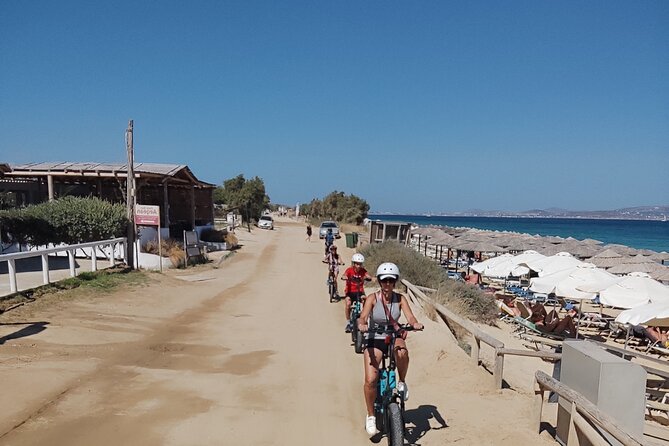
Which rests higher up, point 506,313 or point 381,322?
point 381,322

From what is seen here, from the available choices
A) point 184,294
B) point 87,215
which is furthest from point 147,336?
point 87,215

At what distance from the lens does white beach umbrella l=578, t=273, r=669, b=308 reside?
47.6ft

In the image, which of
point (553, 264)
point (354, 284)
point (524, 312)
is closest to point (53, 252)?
point (354, 284)

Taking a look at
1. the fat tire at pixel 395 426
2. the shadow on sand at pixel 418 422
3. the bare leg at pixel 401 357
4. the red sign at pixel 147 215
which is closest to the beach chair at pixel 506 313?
the shadow on sand at pixel 418 422

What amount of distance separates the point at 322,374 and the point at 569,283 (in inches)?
487

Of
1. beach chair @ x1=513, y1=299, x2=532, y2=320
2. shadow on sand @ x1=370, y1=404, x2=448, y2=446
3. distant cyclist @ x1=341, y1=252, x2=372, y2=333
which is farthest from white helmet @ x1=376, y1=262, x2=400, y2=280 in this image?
beach chair @ x1=513, y1=299, x2=532, y2=320

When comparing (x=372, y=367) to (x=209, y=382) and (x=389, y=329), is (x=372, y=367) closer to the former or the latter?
(x=389, y=329)

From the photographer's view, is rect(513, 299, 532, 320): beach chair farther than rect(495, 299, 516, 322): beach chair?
No

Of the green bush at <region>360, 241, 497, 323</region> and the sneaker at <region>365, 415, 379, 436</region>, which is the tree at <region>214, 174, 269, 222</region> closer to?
the green bush at <region>360, 241, 497, 323</region>

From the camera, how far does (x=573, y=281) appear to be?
1678 cm

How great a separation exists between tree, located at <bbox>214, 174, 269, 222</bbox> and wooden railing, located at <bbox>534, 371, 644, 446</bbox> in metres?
48.8

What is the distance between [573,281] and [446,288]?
17.3ft

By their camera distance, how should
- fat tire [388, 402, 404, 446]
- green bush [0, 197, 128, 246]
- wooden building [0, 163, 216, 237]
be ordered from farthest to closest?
1. wooden building [0, 163, 216, 237]
2. green bush [0, 197, 128, 246]
3. fat tire [388, 402, 404, 446]

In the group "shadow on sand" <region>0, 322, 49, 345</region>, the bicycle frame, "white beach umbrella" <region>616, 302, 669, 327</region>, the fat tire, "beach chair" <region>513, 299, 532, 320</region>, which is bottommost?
"beach chair" <region>513, 299, 532, 320</region>
